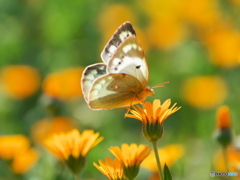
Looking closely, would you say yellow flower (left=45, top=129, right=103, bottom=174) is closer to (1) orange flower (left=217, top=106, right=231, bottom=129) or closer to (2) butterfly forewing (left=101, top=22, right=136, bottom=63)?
(2) butterfly forewing (left=101, top=22, right=136, bottom=63)

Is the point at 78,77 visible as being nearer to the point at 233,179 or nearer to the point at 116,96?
the point at 116,96

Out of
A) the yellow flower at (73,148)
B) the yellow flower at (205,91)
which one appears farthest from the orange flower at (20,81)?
the yellow flower at (73,148)

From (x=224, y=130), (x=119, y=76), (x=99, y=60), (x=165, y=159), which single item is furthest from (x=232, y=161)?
(x=99, y=60)

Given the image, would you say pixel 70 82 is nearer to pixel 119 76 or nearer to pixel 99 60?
pixel 99 60

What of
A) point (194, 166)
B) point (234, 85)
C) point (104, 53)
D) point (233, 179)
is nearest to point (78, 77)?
point (234, 85)

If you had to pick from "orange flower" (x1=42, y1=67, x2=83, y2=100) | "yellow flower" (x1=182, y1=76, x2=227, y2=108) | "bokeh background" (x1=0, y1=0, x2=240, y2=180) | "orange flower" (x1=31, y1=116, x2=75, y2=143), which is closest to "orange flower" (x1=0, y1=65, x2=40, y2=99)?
"bokeh background" (x1=0, y1=0, x2=240, y2=180)

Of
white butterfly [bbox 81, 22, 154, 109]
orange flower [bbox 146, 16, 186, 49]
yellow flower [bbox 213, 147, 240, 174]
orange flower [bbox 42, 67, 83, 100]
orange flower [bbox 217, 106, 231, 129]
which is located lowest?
yellow flower [bbox 213, 147, 240, 174]

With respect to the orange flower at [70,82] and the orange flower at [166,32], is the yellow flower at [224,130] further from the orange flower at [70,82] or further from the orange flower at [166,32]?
the orange flower at [166,32]
